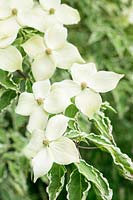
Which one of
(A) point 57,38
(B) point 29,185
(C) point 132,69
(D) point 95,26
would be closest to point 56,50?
(A) point 57,38

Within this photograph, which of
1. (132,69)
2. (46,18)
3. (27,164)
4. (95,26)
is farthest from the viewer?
(132,69)

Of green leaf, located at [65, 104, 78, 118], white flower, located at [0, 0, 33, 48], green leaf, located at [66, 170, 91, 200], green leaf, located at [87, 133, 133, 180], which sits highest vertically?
white flower, located at [0, 0, 33, 48]

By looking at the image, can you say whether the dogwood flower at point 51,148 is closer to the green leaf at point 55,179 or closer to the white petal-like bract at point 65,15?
the green leaf at point 55,179

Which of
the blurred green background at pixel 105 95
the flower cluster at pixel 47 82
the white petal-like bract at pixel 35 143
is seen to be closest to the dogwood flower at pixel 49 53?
the flower cluster at pixel 47 82

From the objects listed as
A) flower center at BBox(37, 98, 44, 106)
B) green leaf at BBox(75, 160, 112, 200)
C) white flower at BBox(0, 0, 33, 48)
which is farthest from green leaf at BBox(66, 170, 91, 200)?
white flower at BBox(0, 0, 33, 48)

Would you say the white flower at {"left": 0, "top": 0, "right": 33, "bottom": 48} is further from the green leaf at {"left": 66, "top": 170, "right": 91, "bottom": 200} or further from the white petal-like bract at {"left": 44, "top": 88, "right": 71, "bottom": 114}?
the green leaf at {"left": 66, "top": 170, "right": 91, "bottom": 200}

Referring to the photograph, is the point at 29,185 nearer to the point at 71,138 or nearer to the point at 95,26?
the point at 95,26

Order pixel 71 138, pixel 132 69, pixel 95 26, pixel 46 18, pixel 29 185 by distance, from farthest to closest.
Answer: pixel 29 185 < pixel 132 69 < pixel 95 26 < pixel 46 18 < pixel 71 138
